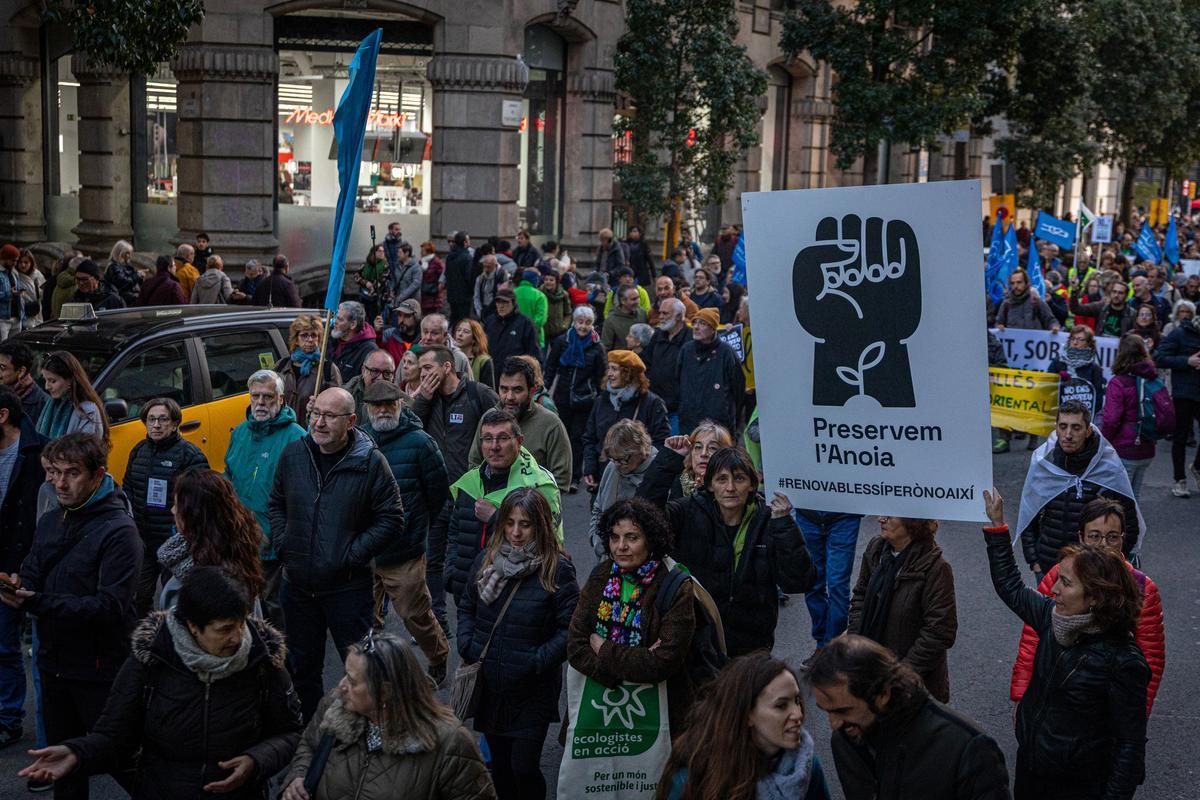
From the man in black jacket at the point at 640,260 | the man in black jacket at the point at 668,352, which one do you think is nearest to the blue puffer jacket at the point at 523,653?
the man in black jacket at the point at 668,352

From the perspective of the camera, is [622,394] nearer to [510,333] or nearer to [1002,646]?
[1002,646]

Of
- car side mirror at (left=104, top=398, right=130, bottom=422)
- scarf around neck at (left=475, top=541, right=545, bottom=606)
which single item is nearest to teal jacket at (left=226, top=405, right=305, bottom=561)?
car side mirror at (left=104, top=398, right=130, bottom=422)

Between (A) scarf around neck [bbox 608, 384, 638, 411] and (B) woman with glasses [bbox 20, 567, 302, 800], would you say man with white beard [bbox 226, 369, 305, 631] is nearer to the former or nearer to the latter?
(A) scarf around neck [bbox 608, 384, 638, 411]

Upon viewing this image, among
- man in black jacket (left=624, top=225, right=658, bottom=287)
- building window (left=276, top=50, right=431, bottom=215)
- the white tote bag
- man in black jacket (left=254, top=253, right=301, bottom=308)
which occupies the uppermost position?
building window (left=276, top=50, right=431, bottom=215)

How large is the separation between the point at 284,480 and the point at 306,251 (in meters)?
15.9

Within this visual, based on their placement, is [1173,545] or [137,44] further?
[137,44]

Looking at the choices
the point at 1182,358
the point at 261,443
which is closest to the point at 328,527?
the point at 261,443

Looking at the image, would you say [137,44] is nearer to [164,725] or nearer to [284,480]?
[284,480]

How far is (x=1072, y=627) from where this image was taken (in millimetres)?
5090

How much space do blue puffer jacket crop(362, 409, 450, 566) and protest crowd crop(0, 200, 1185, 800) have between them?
0.02 m

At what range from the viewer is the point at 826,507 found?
610 centimetres

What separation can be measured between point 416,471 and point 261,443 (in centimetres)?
91

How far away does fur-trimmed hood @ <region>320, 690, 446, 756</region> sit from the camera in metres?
4.38

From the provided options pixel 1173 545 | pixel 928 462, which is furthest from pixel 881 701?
pixel 1173 545
